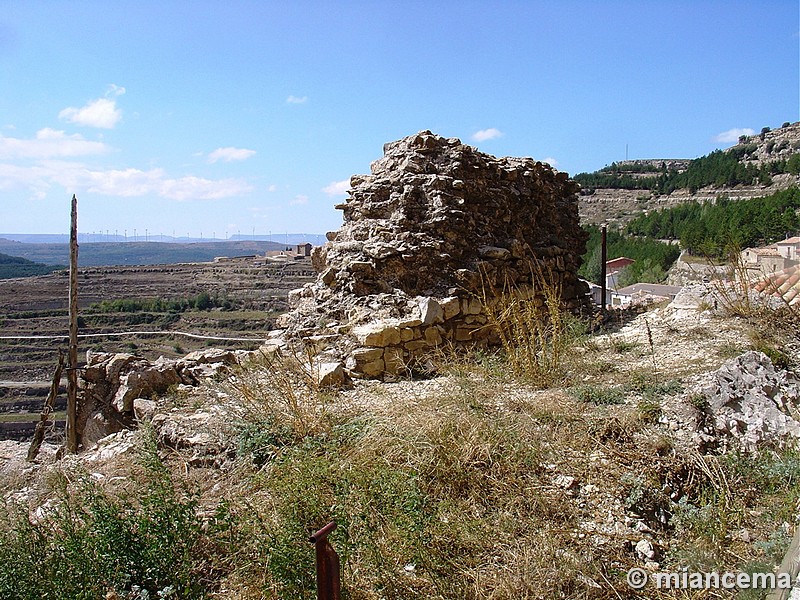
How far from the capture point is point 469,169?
8297 millimetres

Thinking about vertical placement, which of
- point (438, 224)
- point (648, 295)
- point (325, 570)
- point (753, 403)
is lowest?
point (325, 570)

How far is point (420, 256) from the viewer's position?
748 cm

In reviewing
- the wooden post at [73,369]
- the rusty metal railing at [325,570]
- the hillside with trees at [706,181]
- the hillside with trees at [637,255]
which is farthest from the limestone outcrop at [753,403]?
the hillside with trees at [706,181]

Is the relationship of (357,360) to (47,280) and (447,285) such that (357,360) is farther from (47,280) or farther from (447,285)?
(47,280)

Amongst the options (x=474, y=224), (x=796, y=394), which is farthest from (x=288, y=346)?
(x=796, y=394)

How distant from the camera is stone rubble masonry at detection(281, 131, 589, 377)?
22.6 ft

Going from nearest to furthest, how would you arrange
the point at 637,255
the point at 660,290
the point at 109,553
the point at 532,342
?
the point at 109,553
the point at 532,342
the point at 660,290
the point at 637,255

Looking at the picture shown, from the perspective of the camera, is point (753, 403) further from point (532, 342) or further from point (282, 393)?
point (282, 393)

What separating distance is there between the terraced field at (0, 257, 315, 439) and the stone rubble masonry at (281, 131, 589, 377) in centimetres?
1000

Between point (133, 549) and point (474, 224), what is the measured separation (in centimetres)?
606

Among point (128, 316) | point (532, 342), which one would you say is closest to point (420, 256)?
point (532, 342)

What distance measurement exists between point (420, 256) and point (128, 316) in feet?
89.4

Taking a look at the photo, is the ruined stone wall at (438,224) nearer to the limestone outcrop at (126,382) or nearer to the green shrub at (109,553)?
the limestone outcrop at (126,382)

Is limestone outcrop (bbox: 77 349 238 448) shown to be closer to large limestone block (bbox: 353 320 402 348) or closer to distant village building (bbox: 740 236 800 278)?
large limestone block (bbox: 353 320 402 348)
